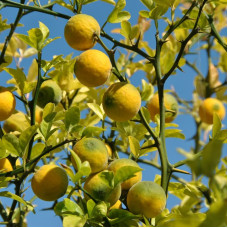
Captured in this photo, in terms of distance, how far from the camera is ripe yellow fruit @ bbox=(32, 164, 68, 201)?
96 cm

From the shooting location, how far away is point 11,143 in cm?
100

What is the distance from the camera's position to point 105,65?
1.03 metres

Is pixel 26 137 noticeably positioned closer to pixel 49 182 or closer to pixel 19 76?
pixel 49 182

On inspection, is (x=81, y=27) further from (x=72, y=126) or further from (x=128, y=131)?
(x=128, y=131)

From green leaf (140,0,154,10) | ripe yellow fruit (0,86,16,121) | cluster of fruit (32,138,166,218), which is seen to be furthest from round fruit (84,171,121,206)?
green leaf (140,0,154,10)

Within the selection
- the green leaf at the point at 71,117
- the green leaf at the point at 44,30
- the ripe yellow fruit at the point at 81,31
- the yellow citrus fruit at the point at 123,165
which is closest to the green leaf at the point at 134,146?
the yellow citrus fruit at the point at 123,165

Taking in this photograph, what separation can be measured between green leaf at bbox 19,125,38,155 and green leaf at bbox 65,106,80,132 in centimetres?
8

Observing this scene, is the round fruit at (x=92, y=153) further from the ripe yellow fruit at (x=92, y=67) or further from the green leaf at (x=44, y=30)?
the green leaf at (x=44, y=30)

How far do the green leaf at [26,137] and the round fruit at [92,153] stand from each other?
0.12m

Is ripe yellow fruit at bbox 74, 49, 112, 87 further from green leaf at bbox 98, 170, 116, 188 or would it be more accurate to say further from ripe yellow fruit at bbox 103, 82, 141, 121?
green leaf at bbox 98, 170, 116, 188

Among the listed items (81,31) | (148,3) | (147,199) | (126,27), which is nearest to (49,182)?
(147,199)

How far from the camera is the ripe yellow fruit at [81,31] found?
1033 mm

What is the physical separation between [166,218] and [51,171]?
0.30 meters

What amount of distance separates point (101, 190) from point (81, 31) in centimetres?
42
